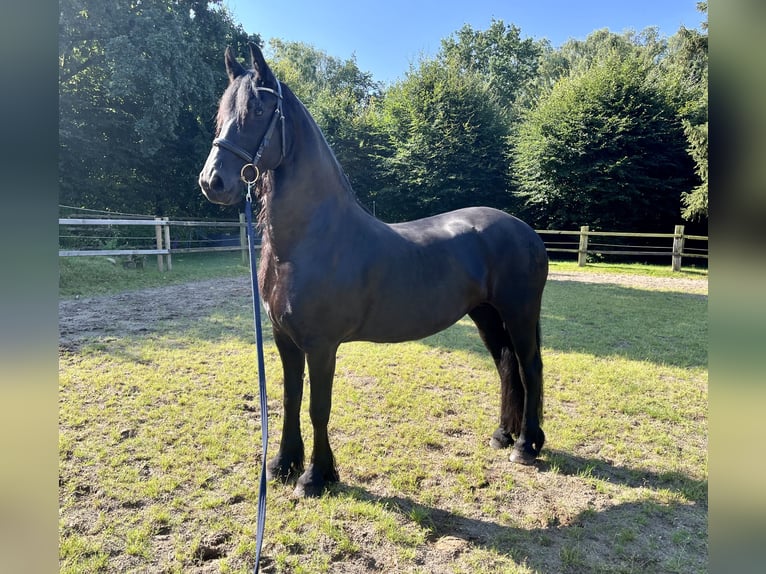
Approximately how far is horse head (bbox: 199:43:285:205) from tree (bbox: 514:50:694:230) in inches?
644

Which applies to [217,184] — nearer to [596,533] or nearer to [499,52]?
[596,533]

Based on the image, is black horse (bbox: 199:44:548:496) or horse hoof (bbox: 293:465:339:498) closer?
black horse (bbox: 199:44:548:496)

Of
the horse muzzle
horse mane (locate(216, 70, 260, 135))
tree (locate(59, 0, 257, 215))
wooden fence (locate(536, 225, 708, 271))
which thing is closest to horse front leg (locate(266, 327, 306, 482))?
the horse muzzle

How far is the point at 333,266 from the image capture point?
2.41 metres

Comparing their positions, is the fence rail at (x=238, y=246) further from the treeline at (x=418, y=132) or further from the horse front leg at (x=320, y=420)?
the horse front leg at (x=320, y=420)

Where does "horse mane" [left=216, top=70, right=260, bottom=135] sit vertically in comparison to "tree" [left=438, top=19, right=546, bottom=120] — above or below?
below

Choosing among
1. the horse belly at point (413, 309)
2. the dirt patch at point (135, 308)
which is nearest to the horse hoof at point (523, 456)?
the horse belly at point (413, 309)

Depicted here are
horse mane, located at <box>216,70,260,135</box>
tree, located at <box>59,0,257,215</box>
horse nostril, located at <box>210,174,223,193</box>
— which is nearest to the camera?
horse nostril, located at <box>210,174,223,193</box>

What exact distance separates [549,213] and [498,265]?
16420 millimetres

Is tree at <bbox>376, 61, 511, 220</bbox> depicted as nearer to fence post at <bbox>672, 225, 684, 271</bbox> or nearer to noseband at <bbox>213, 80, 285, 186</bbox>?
fence post at <bbox>672, 225, 684, 271</bbox>

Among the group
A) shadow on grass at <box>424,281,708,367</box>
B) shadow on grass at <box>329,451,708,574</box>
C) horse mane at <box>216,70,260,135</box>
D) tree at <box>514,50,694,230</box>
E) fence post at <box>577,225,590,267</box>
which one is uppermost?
tree at <box>514,50,694,230</box>

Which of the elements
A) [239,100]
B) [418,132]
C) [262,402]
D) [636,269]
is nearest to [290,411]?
[262,402]

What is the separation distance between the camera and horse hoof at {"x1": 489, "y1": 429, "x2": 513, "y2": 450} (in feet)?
10.4

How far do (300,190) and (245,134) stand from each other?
0.42 m
